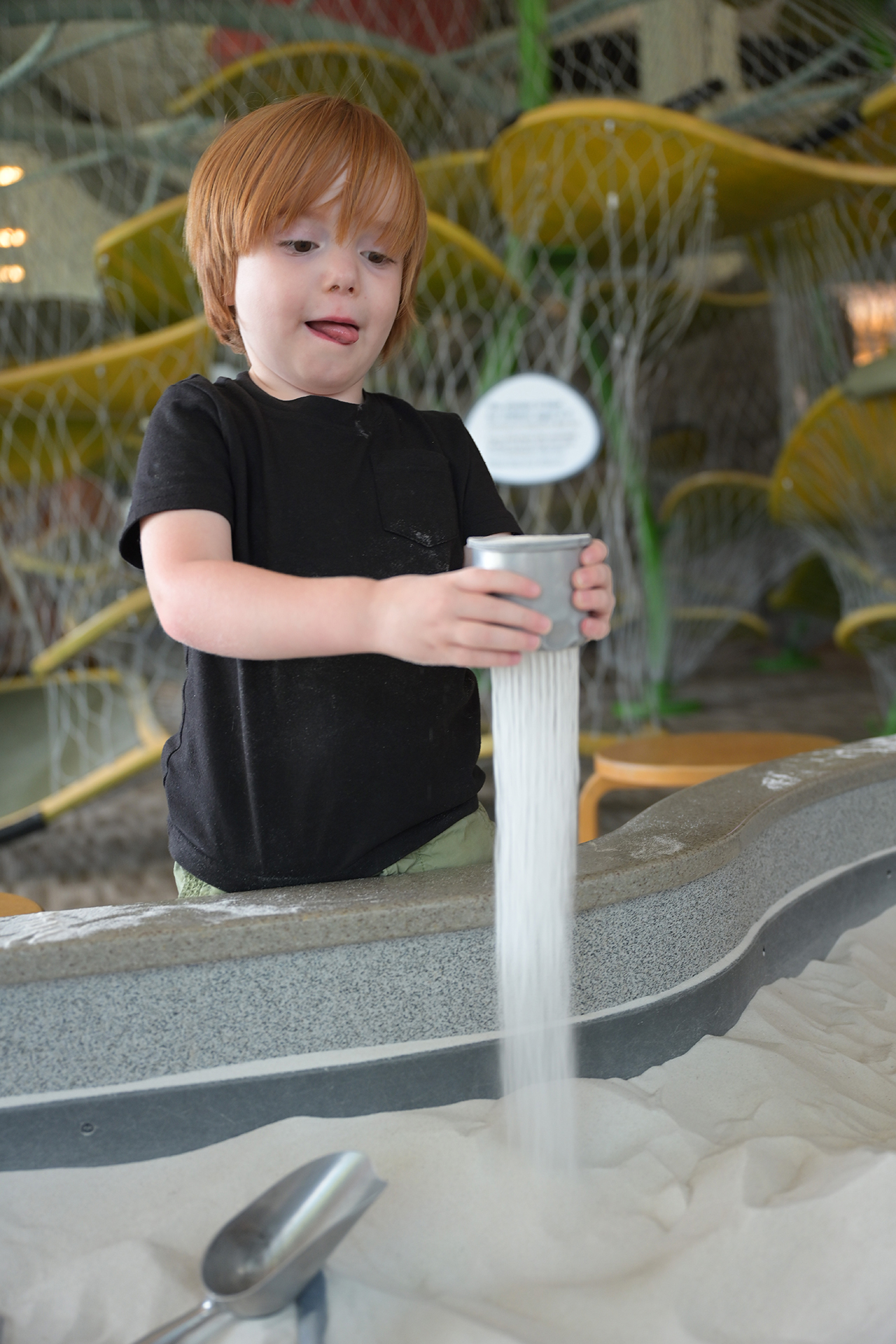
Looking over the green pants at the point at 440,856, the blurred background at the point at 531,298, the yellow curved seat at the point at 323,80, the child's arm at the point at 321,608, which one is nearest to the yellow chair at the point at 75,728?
the blurred background at the point at 531,298

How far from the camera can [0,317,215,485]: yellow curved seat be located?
2393mm

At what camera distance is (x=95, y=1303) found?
594 millimetres

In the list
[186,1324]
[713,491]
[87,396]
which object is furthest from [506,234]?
[186,1324]

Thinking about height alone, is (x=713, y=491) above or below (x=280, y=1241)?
above

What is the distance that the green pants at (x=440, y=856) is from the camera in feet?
2.85

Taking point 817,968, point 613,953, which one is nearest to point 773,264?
point 817,968

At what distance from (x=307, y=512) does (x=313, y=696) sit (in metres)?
0.14

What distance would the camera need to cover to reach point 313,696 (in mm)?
806

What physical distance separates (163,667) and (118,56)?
327cm

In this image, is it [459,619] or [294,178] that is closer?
[459,619]

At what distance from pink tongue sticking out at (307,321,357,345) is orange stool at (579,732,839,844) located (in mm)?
967

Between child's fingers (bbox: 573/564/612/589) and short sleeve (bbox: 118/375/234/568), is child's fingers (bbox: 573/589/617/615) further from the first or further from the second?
short sleeve (bbox: 118/375/234/568)

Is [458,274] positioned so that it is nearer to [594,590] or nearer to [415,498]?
[415,498]

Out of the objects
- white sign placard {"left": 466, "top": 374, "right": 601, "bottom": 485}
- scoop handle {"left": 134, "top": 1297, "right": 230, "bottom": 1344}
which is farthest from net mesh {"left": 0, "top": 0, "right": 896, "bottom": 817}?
scoop handle {"left": 134, "top": 1297, "right": 230, "bottom": 1344}
